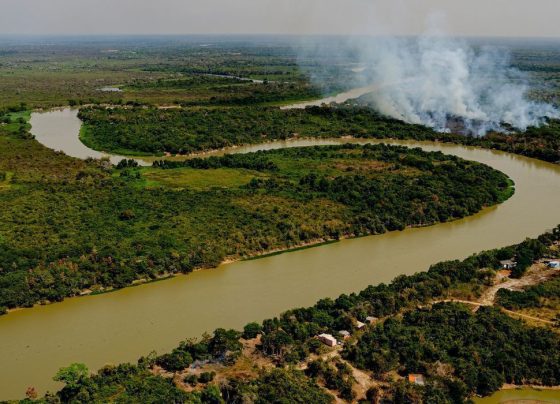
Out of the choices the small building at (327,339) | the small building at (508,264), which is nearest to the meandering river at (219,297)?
the small building at (508,264)

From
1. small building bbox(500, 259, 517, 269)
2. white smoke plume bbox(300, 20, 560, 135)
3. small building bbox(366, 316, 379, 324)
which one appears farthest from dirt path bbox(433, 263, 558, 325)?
white smoke plume bbox(300, 20, 560, 135)

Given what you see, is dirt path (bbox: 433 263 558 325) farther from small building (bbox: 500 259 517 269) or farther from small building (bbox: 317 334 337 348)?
small building (bbox: 317 334 337 348)

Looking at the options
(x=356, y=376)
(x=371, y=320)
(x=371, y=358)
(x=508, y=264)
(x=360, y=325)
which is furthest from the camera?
(x=508, y=264)

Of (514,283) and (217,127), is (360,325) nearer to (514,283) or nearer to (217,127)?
(514,283)

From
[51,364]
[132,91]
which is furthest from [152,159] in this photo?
[132,91]

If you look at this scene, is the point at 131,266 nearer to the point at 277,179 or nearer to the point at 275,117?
the point at 277,179

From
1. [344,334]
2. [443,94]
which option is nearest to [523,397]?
[344,334]

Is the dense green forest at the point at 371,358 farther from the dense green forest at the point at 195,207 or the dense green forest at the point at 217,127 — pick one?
the dense green forest at the point at 217,127
